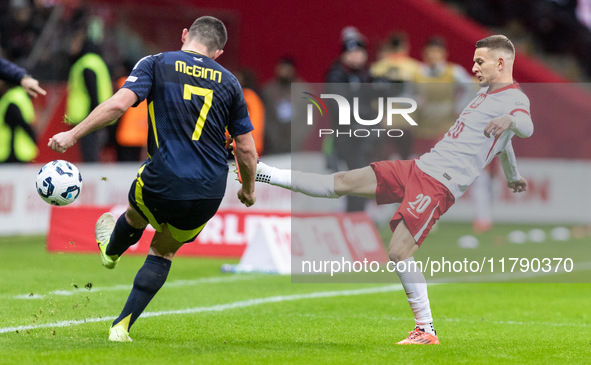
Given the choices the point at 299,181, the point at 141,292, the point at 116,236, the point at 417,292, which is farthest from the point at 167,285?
the point at 417,292

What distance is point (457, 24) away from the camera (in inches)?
872

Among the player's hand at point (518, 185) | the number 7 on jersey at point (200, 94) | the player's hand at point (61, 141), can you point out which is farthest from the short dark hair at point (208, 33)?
the player's hand at point (518, 185)

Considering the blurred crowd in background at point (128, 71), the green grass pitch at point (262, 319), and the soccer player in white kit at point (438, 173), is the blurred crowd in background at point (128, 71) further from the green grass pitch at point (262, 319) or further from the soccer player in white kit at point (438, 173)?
the soccer player in white kit at point (438, 173)

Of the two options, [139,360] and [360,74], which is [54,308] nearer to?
[139,360]

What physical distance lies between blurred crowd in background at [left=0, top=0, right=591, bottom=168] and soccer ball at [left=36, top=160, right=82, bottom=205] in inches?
328

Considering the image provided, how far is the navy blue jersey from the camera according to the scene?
6.52 m

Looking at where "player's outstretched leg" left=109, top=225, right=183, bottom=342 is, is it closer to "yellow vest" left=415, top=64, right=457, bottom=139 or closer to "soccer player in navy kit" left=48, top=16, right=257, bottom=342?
"soccer player in navy kit" left=48, top=16, right=257, bottom=342

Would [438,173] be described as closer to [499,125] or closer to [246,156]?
[499,125]

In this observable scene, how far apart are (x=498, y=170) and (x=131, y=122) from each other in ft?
22.3

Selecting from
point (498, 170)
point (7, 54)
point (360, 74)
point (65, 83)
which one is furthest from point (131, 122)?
point (498, 170)

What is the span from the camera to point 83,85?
15.4 m

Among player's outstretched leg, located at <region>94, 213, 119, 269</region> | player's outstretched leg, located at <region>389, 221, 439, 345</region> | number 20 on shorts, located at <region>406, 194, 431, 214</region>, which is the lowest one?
player's outstretched leg, located at <region>389, 221, 439, 345</region>

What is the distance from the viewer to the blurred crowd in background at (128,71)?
1527cm

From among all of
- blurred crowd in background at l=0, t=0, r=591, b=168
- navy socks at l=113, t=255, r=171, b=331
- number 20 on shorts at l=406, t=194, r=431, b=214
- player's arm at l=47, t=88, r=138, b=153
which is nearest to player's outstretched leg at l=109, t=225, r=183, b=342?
navy socks at l=113, t=255, r=171, b=331
